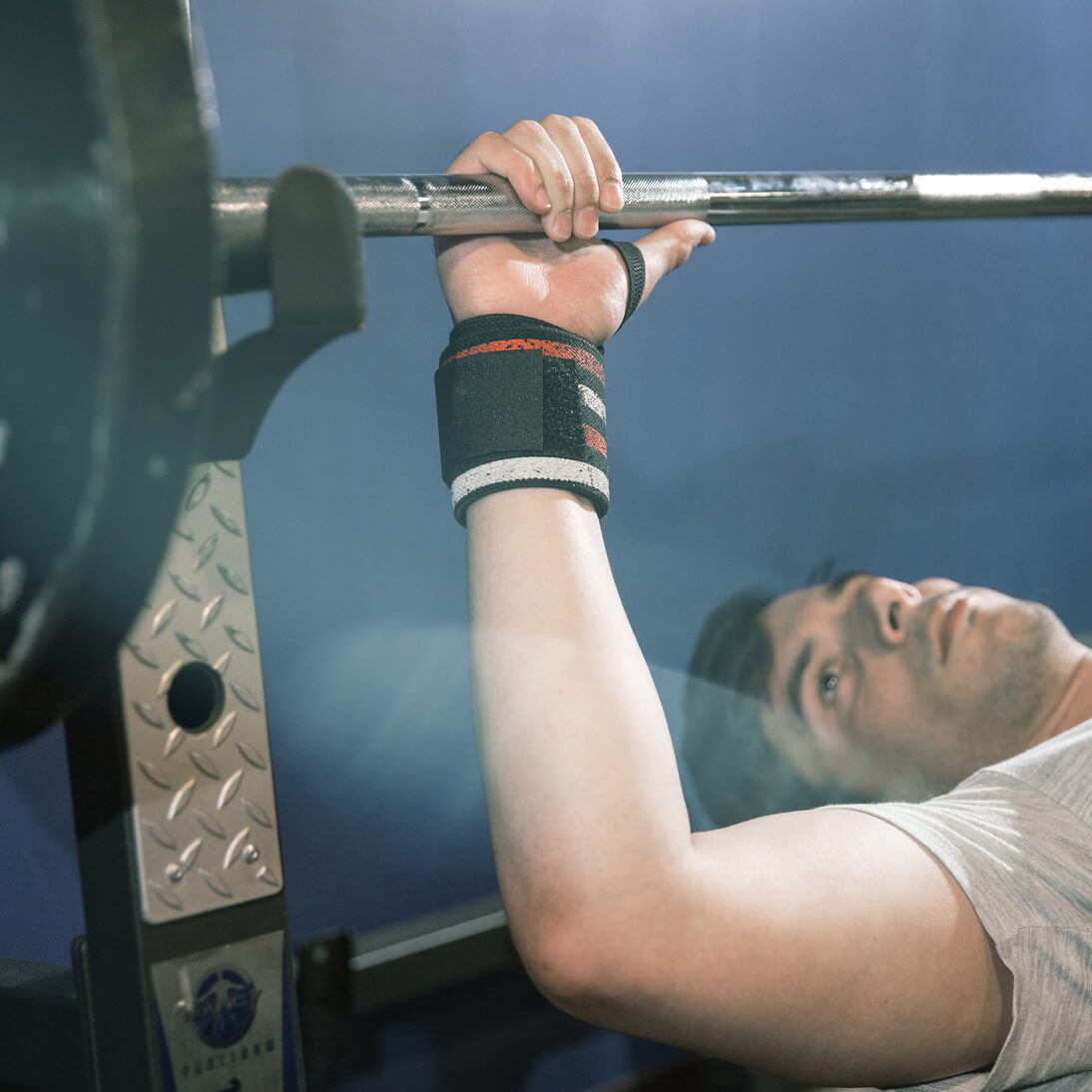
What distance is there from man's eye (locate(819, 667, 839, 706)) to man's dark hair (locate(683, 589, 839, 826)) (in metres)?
0.09

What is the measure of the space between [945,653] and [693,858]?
1020 millimetres

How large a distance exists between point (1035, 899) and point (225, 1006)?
0.62 m

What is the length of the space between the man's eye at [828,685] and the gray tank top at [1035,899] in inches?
29.1

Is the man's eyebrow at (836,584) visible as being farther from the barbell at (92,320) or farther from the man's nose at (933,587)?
the barbell at (92,320)

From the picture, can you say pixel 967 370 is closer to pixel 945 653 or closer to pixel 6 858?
pixel 945 653

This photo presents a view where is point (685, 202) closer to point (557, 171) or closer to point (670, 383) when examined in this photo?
point (557, 171)

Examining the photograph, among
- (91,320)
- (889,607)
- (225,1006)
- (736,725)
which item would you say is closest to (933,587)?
(889,607)

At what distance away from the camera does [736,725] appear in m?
1.61

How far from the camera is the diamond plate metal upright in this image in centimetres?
48

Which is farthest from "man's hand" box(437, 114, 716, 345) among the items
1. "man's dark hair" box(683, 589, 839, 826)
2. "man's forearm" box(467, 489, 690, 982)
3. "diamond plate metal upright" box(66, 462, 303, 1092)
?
"man's dark hair" box(683, 589, 839, 826)

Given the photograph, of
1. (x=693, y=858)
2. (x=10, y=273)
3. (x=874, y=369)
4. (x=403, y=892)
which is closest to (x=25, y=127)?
(x=10, y=273)

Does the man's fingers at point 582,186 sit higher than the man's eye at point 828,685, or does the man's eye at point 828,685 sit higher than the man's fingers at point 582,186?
the man's fingers at point 582,186

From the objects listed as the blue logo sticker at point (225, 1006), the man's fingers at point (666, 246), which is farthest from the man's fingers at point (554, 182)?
the blue logo sticker at point (225, 1006)

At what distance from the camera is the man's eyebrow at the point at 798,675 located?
159 centimetres
